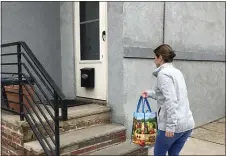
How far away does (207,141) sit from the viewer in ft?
14.5

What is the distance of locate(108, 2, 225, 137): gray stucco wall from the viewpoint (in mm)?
3818

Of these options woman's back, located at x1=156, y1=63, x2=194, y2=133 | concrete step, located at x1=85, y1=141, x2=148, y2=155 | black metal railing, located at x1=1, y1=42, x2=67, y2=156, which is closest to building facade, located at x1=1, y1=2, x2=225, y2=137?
concrete step, located at x1=85, y1=141, x2=148, y2=155

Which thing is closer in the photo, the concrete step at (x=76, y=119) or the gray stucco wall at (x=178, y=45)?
the concrete step at (x=76, y=119)

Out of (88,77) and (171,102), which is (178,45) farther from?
(171,102)

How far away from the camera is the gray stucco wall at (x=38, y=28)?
4.32m

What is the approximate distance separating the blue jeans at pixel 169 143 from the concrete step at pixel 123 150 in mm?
945

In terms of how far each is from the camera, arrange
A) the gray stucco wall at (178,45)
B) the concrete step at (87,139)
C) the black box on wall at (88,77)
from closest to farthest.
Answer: the concrete step at (87,139)
the gray stucco wall at (178,45)
the black box on wall at (88,77)

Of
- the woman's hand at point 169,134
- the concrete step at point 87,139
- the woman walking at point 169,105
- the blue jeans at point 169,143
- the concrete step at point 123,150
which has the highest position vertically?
the woman walking at point 169,105

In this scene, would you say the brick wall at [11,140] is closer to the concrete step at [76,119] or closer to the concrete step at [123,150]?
the concrete step at [76,119]

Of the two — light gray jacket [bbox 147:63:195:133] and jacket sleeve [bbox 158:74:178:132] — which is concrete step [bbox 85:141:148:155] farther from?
jacket sleeve [bbox 158:74:178:132]

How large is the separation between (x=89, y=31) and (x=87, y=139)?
6.51 feet

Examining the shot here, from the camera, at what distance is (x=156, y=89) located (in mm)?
2529

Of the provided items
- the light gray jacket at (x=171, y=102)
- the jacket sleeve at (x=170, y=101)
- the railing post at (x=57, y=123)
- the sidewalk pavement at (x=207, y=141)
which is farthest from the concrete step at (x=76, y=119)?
the jacket sleeve at (x=170, y=101)

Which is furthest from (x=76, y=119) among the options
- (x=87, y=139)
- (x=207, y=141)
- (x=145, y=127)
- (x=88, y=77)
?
(x=207, y=141)
